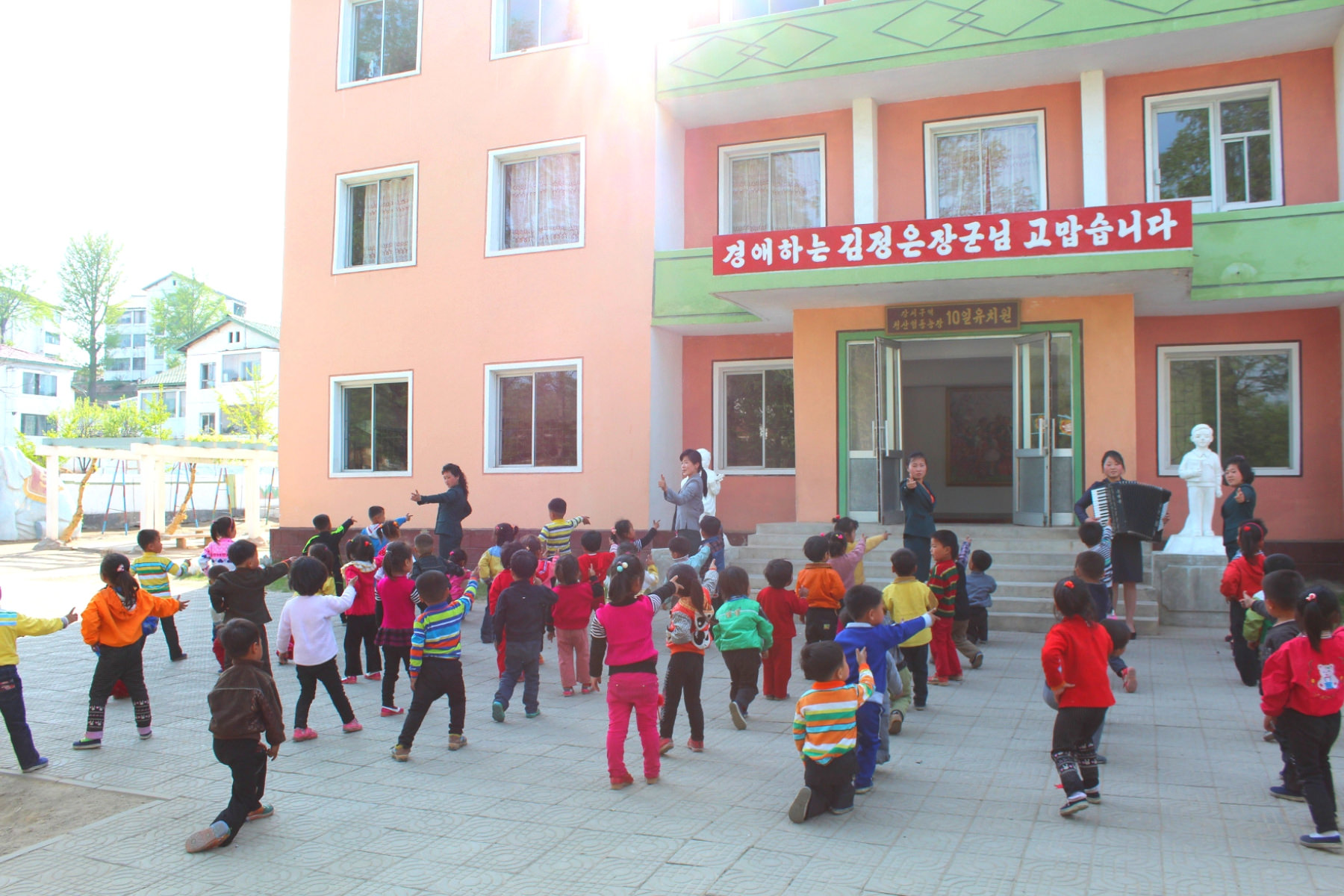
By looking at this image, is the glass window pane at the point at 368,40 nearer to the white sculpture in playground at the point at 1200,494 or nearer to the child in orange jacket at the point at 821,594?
the child in orange jacket at the point at 821,594

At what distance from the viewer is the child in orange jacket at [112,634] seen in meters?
6.73

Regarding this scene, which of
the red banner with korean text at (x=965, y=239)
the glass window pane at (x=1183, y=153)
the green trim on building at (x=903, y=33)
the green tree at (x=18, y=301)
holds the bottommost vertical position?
the red banner with korean text at (x=965, y=239)

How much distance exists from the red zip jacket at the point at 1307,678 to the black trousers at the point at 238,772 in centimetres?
512

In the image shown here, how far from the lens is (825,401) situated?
13.5m

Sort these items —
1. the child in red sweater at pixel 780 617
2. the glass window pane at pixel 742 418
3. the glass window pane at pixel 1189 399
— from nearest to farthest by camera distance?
the child in red sweater at pixel 780 617
the glass window pane at pixel 1189 399
the glass window pane at pixel 742 418

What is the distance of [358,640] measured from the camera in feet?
29.0

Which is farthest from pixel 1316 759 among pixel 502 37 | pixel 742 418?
pixel 502 37

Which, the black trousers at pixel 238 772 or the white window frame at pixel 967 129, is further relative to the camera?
the white window frame at pixel 967 129

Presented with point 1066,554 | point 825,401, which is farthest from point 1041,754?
point 825,401

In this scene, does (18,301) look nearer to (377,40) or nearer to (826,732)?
(377,40)

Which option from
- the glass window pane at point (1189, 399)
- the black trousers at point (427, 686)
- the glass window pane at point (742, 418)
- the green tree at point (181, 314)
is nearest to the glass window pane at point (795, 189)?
the glass window pane at point (742, 418)

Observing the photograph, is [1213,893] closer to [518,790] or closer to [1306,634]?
[1306,634]

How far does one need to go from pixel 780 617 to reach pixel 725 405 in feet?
26.7

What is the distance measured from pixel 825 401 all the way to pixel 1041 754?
7.80 m
